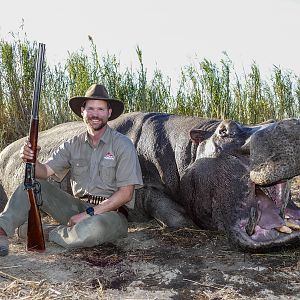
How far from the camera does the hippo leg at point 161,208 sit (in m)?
5.25

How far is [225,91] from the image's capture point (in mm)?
9922

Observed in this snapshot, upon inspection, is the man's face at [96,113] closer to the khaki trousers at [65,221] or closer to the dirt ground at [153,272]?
the khaki trousers at [65,221]

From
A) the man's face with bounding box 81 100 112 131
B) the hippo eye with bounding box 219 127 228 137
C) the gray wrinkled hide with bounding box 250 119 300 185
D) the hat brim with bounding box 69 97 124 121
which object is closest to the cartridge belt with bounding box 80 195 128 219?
the man's face with bounding box 81 100 112 131

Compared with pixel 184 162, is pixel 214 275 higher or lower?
lower

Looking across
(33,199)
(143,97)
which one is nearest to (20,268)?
(33,199)

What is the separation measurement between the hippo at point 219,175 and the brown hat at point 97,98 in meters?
0.45

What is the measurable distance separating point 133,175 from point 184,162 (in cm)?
61

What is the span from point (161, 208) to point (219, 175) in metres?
0.86

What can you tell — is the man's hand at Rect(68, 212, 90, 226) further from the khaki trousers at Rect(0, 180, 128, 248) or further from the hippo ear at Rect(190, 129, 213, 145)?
the hippo ear at Rect(190, 129, 213, 145)

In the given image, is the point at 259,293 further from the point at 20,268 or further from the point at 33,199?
the point at 33,199

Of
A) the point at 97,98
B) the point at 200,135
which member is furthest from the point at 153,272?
the point at 97,98

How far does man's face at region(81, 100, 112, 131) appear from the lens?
506cm

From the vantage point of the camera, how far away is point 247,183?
443cm

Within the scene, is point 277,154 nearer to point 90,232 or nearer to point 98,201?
point 90,232
